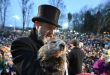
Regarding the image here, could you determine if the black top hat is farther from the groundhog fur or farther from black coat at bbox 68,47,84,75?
black coat at bbox 68,47,84,75

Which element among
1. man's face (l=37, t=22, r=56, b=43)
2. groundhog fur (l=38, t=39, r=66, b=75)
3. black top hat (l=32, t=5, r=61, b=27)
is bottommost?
groundhog fur (l=38, t=39, r=66, b=75)

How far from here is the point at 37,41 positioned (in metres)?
3.40

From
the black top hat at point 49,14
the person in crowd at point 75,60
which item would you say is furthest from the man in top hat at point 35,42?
the person in crowd at point 75,60

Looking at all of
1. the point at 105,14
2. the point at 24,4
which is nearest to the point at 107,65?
the point at 24,4

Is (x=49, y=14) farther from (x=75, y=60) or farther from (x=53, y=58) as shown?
(x=75, y=60)

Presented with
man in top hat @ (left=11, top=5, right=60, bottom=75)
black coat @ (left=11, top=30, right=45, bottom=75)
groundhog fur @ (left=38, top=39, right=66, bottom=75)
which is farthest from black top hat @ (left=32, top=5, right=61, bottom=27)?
groundhog fur @ (left=38, top=39, right=66, bottom=75)

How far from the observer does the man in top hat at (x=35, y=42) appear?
308cm

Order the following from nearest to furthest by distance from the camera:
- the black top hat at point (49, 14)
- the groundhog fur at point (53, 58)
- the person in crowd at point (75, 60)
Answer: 1. the groundhog fur at point (53, 58)
2. the black top hat at point (49, 14)
3. the person in crowd at point (75, 60)

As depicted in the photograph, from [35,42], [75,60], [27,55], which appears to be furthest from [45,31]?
[75,60]

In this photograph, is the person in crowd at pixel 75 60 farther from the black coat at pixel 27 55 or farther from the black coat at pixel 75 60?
the black coat at pixel 27 55

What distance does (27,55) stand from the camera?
10.4 feet

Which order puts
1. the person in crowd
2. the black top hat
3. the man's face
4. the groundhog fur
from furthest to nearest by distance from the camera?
the person in crowd, the black top hat, the man's face, the groundhog fur

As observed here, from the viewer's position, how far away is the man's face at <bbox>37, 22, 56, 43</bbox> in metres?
3.28

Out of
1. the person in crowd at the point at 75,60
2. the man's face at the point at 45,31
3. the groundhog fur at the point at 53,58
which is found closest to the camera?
the groundhog fur at the point at 53,58
